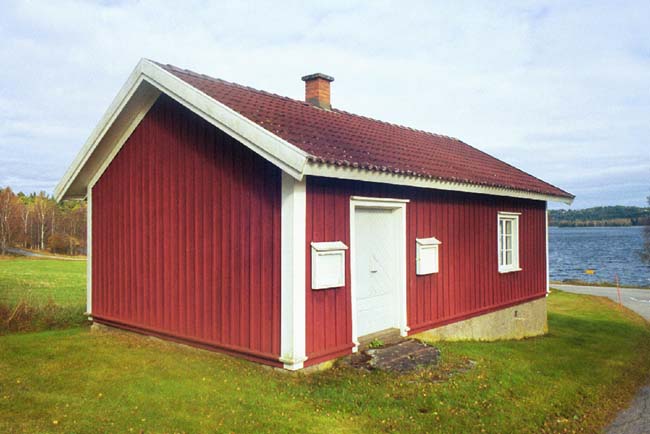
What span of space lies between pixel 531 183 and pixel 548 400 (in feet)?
24.5

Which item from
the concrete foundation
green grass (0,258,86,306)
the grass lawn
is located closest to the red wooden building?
the concrete foundation

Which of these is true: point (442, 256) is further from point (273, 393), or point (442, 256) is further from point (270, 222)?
point (273, 393)

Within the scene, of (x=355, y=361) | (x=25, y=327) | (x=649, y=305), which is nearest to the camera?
(x=355, y=361)

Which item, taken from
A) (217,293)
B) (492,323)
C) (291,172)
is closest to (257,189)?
(291,172)

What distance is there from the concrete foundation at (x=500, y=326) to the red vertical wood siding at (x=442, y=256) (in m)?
0.19

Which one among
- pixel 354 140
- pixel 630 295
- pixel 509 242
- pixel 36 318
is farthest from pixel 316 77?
pixel 630 295

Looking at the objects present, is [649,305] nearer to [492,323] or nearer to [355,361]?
[492,323]

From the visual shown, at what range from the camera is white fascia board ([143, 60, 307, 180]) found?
20.6ft

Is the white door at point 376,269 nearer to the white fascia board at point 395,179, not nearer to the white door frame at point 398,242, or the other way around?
the white door frame at point 398,242

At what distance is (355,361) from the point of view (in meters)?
7.40

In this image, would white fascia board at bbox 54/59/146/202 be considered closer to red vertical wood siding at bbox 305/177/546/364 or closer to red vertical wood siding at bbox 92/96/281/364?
red vertical wood siding at bbox 92/96/281/364

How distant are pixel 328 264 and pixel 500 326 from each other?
6.66 metres

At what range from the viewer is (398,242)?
8859 millimetres

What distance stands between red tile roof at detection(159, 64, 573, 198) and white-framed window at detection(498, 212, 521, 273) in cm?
90
